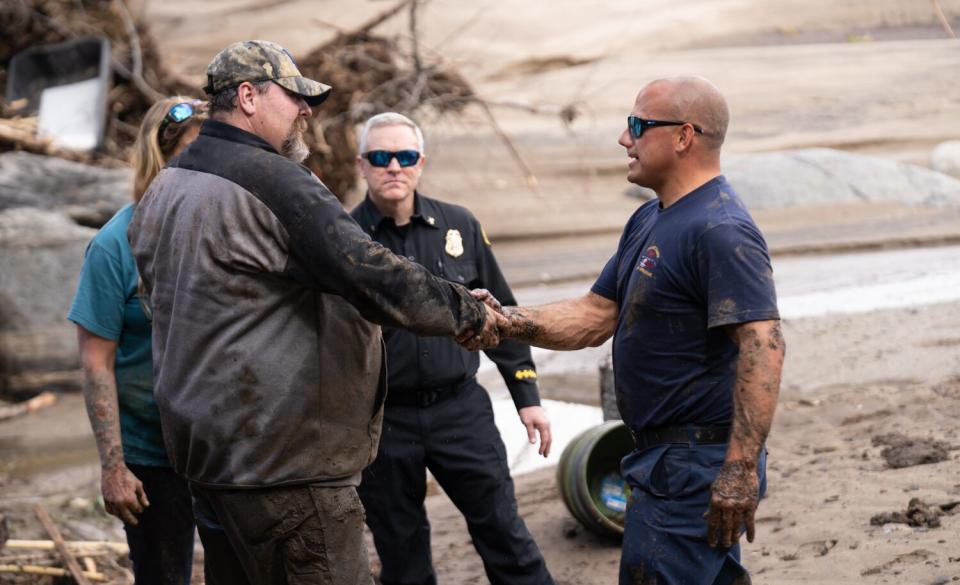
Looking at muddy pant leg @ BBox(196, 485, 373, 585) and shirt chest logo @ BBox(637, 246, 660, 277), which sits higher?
shirt chest logo @ BBox(637, 246, 660, 277)

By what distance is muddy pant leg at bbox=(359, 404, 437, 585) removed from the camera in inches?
181

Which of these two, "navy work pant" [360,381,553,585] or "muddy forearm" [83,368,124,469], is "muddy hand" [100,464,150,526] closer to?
"muddy forearm" [83,368,124,469]

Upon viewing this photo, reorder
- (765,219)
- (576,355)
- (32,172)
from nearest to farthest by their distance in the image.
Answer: (576,355)
(32,172)
(765,219)

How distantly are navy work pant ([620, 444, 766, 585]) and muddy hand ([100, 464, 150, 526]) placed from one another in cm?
159

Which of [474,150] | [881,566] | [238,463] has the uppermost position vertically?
[238,463]

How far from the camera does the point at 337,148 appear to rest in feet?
41.9

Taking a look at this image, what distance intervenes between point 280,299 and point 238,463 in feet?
1.48

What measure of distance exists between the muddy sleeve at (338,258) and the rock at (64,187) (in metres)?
7.94

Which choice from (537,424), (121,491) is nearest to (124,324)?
(121,491)

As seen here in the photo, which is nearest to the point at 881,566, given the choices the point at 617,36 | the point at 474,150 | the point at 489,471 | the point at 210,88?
the point at 489,471

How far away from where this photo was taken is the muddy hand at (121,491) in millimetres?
3881

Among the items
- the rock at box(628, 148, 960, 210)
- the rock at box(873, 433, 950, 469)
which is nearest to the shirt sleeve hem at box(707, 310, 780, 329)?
the rock at box(873, 433, 950, 469)

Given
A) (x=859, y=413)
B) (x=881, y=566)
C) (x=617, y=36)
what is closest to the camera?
(x=881, y=566)

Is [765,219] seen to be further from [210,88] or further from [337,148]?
[210,88]
